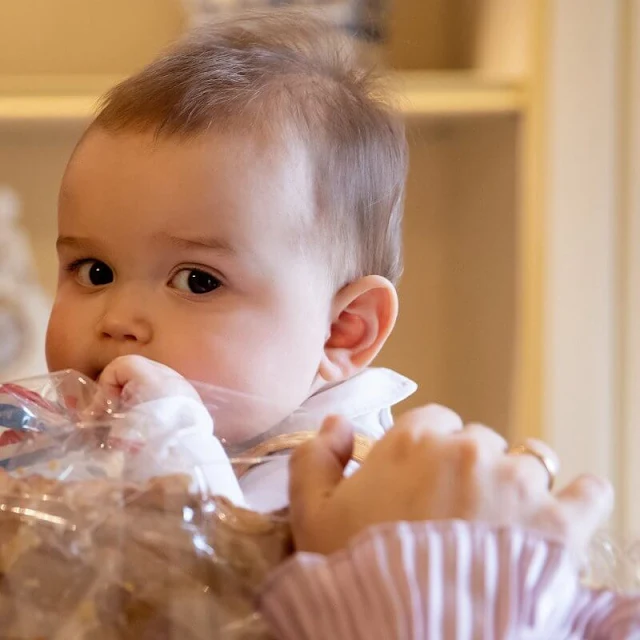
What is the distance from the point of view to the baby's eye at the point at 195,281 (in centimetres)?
61

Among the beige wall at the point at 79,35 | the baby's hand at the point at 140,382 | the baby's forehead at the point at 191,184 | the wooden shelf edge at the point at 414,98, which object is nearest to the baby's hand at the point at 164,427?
the baby's hand at the point at 140,382

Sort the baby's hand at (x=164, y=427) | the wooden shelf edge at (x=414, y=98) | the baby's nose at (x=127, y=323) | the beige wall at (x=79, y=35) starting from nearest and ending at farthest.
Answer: the baby's hand at (x=164, y=427), the baby's nose at (x=127, y=323), the wooden shelf edge at (x=414, y=98), the beige wall at (x=79, y=35)

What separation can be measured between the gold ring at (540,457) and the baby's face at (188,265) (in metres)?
0.20

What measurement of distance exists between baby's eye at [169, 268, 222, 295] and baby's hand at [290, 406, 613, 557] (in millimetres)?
219

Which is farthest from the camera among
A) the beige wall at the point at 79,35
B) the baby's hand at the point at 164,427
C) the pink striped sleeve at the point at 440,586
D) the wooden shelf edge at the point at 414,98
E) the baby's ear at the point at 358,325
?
the beige wall at the point at 79,35

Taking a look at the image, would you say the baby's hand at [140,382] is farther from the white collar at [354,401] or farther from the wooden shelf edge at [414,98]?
the wooden shelf edge at [414,98]

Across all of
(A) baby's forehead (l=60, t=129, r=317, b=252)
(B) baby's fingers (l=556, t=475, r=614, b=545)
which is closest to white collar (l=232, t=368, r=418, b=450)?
(A) baby's forehead (l=60, t=129, r=317, b=252)

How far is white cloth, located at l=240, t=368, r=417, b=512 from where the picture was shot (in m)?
0.52

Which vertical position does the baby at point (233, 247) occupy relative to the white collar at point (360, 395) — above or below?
above

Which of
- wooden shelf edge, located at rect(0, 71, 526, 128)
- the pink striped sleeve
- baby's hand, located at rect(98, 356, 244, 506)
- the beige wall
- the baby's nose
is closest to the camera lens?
the pink striped sleeve

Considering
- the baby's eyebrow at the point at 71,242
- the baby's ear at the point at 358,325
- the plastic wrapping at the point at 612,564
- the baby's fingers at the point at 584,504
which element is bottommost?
the plastic wrapping at the point at 612,564

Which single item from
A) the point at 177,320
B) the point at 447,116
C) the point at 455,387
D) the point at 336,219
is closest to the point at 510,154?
the point at 447,116

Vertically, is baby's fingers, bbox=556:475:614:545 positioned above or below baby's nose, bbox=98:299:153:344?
below

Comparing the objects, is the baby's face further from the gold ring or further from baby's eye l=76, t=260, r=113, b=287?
the gold ring
